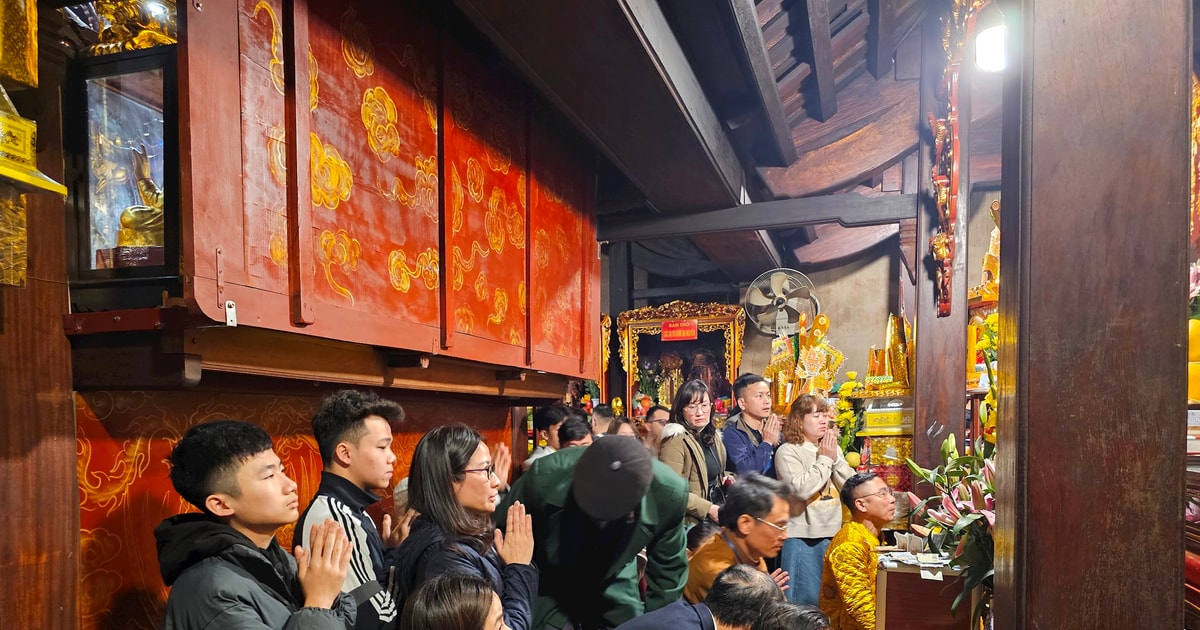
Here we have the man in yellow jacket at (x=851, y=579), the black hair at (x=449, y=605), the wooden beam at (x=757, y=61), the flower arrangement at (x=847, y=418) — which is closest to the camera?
the black hair at (x=449, y=605)

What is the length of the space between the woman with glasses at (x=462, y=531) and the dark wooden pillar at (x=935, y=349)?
3383mm

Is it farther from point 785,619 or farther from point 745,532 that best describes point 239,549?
point 745,532

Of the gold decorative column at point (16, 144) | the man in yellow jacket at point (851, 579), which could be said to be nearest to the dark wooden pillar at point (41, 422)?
the gold decorative column at point (16, 144)

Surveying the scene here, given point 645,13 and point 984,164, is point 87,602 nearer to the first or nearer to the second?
point 645,13

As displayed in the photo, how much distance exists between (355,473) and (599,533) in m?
0.86

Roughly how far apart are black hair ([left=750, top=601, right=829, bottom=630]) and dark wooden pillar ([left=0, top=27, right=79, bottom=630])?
1.88 meters

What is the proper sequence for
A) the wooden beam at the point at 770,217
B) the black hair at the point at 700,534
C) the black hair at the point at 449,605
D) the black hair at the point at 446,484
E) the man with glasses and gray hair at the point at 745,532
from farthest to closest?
the wooden beam at the point at 770,217
the black hair at the point at 700,534
the man with glasses and gray hair at the point at 745,532
the black hair at the point at 446,484
the black hair at the point at 449,605

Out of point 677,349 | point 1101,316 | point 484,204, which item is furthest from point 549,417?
point 677,349

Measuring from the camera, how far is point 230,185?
1875 millimetres

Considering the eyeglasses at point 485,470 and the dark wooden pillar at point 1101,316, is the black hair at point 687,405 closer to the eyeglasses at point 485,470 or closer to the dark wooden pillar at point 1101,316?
the eyeglasses at point 485,470

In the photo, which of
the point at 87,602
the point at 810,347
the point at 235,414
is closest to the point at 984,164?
the point at 810,347

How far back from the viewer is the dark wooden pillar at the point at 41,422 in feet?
5.36

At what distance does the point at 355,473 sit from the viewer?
2.28 m

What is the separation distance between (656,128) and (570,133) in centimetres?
87
